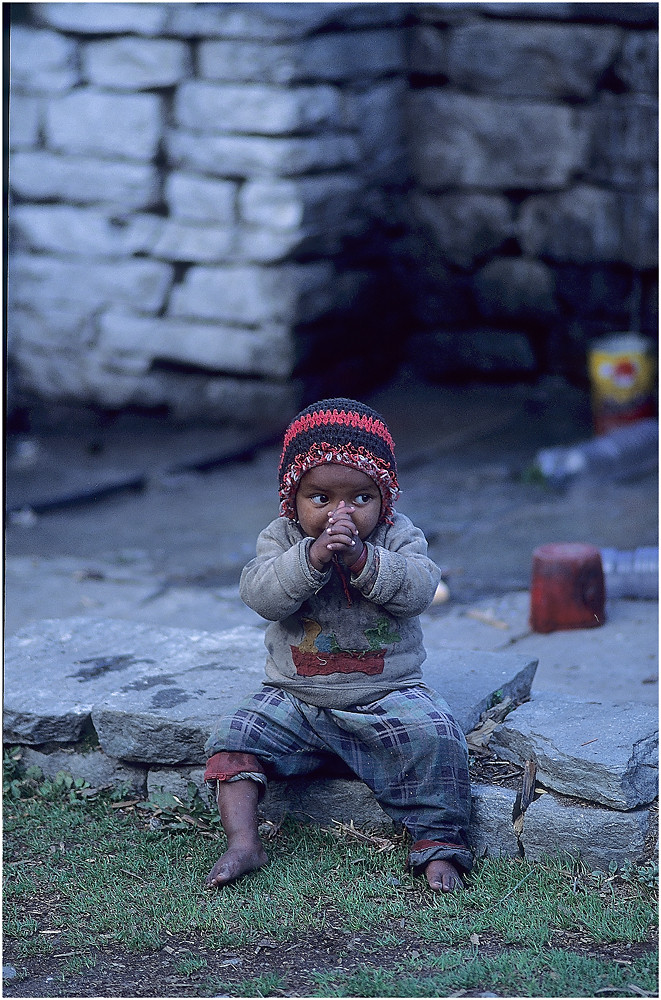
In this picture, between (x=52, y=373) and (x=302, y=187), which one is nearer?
(x=302, y=187)

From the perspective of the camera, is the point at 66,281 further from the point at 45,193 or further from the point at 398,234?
the point at 398,234

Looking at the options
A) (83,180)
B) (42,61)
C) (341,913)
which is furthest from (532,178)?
(341,913)

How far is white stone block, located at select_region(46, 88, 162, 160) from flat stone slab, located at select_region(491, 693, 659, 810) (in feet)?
13.8

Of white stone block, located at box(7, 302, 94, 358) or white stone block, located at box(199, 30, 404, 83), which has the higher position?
white stone block, located at box(199, 30, 404, 83)

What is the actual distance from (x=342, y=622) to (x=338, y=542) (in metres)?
0.24

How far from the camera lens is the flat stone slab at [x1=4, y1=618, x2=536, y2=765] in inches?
106

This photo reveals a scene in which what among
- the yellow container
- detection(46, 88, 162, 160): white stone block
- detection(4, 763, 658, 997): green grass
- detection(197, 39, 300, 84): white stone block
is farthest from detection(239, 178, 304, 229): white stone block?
detection(4, 763, 658, 997): green grass

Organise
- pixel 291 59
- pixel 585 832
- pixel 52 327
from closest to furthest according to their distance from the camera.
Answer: pixel 585 832, pixel 291 59, pixel 52 327

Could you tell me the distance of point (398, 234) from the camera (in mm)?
6621

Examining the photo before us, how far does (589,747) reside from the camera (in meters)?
2.40

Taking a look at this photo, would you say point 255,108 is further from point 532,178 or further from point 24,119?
point 532,178

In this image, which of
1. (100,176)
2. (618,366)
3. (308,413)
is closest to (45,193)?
(100,176)

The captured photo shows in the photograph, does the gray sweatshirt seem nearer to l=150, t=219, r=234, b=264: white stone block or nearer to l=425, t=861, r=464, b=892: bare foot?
l=425, t=861, r=464, b=892: bare foot

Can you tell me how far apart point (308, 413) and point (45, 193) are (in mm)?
4358
